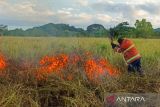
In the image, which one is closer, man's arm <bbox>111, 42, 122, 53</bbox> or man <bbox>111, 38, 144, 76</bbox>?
man <bbox>111, 38, 144, 76</bbox>

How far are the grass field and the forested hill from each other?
445mm

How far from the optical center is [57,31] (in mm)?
9484

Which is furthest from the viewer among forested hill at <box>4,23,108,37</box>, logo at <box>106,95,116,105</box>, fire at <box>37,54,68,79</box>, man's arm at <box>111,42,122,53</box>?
forested hill at <box>4,23,108,37</box>

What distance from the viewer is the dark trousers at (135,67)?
8.02 metres

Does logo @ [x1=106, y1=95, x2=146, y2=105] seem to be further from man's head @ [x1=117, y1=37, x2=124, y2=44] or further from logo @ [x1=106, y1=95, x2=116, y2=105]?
man's head @ [x1=117, y1=37, x2=124, y2=44]

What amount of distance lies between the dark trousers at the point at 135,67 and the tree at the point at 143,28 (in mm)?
1723

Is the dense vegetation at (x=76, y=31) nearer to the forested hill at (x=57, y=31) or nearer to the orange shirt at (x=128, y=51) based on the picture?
the forested hill at (x=57, y=31)

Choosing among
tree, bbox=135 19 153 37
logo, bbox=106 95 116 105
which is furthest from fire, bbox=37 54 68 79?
tree, bbox=135 19 153 37

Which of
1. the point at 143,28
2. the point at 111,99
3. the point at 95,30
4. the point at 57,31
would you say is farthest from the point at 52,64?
the point at 143,28

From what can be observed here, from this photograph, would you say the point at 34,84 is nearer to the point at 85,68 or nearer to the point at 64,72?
the point at 64,72

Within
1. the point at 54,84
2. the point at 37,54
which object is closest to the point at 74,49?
the point at 37,54

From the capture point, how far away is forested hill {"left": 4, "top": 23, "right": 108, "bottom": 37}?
945cm

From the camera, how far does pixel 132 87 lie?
741cm

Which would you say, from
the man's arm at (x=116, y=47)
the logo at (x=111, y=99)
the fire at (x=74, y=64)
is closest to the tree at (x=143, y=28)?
the man's arm at (x=116, y=47)
